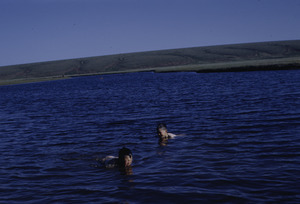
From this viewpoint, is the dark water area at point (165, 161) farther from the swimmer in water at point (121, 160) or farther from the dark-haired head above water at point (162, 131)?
the dark-haired head above water at point (162, 131)

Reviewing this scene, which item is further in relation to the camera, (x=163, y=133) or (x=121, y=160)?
(x=163, y=133)

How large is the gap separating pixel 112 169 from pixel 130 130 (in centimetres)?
763

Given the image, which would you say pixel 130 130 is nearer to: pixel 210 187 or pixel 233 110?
pixel 233 110

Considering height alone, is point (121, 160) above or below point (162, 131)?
below

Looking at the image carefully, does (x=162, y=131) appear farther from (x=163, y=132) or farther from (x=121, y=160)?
(x=121, y=160)

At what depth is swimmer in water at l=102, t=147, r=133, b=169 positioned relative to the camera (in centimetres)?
1126

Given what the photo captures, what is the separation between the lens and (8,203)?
29.2ft

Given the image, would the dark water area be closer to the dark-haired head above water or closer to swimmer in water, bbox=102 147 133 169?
swimmer in water, bbox=102 147 133 169

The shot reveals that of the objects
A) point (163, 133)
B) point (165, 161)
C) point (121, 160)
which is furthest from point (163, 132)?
point (121, 160)

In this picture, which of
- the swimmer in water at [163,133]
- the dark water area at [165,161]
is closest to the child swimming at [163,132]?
the swimmer in water at [163,133]

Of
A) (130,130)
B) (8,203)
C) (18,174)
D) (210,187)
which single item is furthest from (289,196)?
(130,130)

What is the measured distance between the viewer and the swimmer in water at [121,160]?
11.3m

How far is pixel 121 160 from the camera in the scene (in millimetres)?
11398

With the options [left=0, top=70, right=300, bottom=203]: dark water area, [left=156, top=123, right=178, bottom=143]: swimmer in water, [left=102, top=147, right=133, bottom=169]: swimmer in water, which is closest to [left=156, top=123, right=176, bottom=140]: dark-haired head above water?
[left=156, top=123, right=178, bottom=143]: swimmer in water
